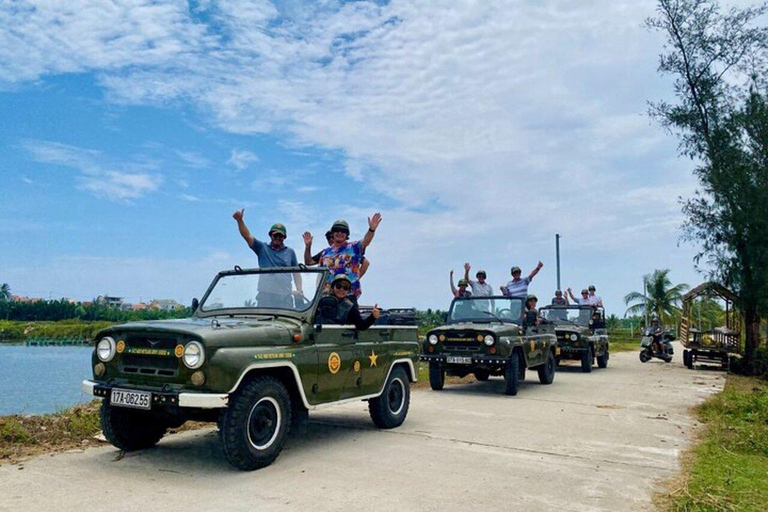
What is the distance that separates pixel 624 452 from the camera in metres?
6.85

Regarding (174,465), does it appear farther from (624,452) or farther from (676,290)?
(676,290)

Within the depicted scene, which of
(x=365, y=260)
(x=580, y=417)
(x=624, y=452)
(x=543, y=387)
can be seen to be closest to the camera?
(x=624, y=452)

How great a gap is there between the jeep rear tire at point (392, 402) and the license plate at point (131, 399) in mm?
3046

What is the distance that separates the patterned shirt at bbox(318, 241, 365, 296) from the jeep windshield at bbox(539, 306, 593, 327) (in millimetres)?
10724

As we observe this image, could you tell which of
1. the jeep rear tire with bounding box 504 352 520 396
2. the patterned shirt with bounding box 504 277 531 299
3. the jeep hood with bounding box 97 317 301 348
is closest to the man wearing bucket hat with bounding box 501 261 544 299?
the patterned shirt with bounding box 504 277 531 299

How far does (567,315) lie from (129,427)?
13734 mm

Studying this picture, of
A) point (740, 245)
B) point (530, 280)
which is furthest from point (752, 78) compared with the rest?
point (530, 280)

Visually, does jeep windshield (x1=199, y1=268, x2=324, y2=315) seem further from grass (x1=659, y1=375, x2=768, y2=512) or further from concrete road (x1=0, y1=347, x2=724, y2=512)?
grass (x1=659, y1=375, x2=768, y2=512)

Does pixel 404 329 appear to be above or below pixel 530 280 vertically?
below

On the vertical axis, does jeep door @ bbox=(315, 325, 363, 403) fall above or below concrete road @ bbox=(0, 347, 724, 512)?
above

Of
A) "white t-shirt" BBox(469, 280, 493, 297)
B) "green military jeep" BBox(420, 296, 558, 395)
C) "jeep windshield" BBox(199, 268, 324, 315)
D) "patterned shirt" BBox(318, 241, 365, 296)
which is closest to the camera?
"jeep windshield" BBox(199, 268, 324, 315)

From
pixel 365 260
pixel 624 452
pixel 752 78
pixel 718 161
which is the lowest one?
pixel 624 452

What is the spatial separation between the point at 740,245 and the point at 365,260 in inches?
581

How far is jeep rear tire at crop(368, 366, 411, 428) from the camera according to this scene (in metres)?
7.67
